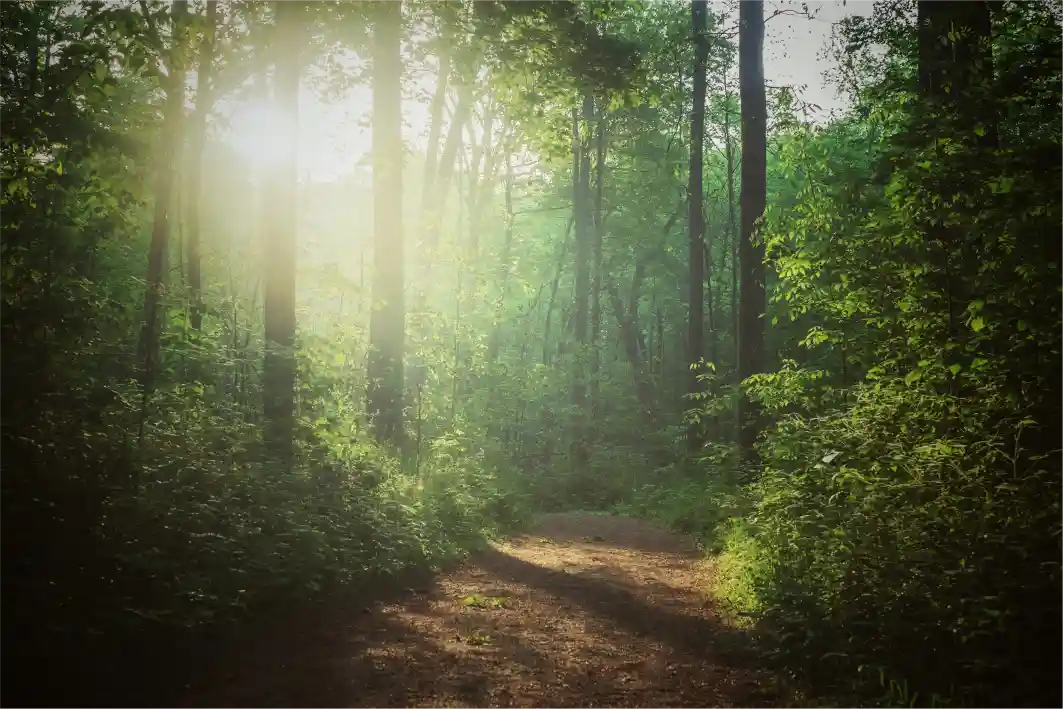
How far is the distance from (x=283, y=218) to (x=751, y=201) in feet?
27.5

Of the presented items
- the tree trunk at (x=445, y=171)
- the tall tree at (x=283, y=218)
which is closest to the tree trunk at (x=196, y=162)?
the tall tree at (x=283, y=218)

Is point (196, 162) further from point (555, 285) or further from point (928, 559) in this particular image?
point (928, 559)

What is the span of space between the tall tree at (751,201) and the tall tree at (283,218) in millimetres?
7875

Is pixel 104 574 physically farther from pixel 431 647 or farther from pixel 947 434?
pixel 947 434

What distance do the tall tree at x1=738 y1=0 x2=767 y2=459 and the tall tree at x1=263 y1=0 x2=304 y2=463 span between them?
7.87 m

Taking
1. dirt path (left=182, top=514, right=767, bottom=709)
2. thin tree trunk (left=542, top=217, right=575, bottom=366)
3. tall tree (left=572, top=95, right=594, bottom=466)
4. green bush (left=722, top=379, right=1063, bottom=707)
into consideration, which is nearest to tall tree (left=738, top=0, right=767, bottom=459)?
dirt path (left=182, top=514, right=767, bottom=709)

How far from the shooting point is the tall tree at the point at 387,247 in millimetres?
13219

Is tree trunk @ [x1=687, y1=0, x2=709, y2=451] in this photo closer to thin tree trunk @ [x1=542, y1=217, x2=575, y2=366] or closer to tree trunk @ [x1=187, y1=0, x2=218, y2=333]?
thin tree trunk @ [x1=542, y1=217, x2=575, y2=366]

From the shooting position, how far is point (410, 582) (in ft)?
27.9

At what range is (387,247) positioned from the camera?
13758mm

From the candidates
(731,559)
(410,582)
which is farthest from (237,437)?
(731,559)

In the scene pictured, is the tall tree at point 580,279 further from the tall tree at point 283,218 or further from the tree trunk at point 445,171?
the tall tree at point 283,218

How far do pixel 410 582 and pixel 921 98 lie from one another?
7.35m

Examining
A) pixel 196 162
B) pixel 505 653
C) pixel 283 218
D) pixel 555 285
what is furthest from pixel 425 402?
pixel 555 285
